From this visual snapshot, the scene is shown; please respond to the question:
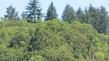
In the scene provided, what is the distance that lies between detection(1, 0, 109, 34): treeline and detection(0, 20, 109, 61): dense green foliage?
7.73 m

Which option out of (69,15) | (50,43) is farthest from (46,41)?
(69,15)

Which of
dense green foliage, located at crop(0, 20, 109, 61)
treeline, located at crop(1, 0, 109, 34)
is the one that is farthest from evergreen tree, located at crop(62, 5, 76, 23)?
dense green foliage, located at crop(0, 20, 109, 61)

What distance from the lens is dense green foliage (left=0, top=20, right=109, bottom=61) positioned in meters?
70.2

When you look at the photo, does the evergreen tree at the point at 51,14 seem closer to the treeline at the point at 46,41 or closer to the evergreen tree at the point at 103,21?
the treeline at the point at 46,41

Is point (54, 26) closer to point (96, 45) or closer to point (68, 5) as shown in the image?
point (96, 45)

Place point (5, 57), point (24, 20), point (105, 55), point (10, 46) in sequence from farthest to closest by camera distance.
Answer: point (24, 20) < point (105, 55) < point (10, 46) < point (5, 57)

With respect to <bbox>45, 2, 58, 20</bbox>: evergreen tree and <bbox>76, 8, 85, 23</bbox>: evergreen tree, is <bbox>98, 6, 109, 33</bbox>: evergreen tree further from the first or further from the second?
<bbox>45, 2, 58, 20</bbox>: evergreen tree

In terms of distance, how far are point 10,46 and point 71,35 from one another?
12.9 m

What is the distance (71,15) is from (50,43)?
3322 cm

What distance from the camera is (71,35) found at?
80.8 meters

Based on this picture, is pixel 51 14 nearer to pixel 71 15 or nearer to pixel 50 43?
pixel 71 15

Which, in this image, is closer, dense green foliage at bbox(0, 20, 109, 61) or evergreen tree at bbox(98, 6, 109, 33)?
dense green foliage at bbox(0, 20, 109, 61)

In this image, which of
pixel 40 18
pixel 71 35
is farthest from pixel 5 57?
pixel 40 18

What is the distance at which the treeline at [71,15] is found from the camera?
97375 millimetres
